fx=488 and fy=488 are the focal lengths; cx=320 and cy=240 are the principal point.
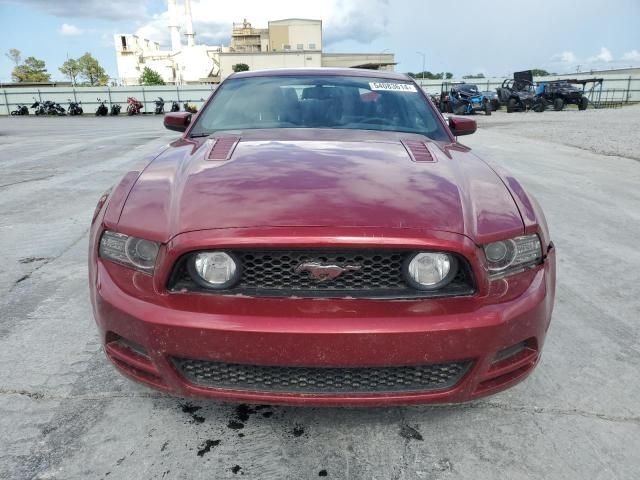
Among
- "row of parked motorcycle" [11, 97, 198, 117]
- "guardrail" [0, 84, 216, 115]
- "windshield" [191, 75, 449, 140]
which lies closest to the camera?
"windshield" [191, 75, 449, 140]

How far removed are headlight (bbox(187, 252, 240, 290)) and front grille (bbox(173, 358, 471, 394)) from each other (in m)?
0.26

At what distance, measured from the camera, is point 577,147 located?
10688 millimetres

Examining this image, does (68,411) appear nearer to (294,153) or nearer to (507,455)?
(294,153)

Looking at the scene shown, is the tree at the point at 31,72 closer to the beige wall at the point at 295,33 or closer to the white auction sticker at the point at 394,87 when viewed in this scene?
the beige wall at the point at 295,33

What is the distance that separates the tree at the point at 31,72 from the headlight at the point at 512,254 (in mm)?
105386

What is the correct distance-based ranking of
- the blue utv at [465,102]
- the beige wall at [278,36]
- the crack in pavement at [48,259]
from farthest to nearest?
the beige wall at [278,36]
the blue utv at [465,102]
the crack in pavement at [48,259]

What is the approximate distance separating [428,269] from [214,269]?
0.68 m

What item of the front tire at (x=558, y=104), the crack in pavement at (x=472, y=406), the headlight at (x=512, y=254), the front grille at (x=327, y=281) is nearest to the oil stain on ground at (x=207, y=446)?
the crack in pavement at (x=472, y=406)

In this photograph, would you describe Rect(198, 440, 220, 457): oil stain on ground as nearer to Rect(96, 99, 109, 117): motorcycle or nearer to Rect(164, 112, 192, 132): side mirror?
Rect(164, 112, 192, 132): side mirror

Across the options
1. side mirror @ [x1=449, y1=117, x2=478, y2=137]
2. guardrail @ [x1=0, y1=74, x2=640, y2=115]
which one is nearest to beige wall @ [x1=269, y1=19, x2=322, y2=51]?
guardrail @ [x1=0, y1=74, x2=640, y2=115]

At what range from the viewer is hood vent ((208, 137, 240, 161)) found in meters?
2.11

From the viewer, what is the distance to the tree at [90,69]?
319ft

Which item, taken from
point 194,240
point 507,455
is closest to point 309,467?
point 507,455

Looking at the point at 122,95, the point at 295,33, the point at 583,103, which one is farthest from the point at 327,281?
the point at 295,33
